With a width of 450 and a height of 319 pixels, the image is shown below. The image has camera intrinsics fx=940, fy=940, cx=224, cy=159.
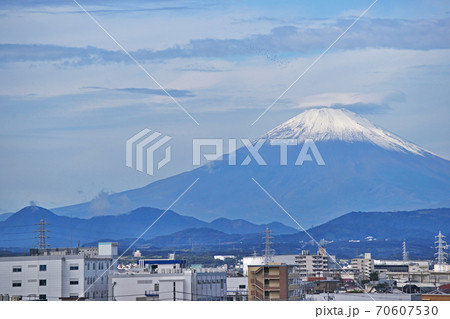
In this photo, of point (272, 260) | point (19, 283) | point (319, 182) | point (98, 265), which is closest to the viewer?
point (19, 283)

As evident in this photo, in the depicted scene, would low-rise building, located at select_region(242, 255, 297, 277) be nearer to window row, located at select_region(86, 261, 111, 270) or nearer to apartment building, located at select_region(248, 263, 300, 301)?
window row, located at select_region(86, 261, 111, 270)

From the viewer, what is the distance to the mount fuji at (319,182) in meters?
49.4

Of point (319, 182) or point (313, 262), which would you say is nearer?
point (313, 262)

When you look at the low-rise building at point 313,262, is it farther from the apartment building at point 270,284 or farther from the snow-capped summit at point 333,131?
the apartment building at point 270,284

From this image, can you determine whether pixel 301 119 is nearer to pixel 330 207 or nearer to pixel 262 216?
pixel 262 216

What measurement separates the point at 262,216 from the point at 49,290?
4058 cm

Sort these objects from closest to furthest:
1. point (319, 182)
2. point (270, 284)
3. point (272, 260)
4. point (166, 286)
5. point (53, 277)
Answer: point (166, 286)
point (270, 284)
point (53, 277)
point (272, 260)
point (319, 182)

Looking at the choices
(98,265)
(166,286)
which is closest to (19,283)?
(98,265)

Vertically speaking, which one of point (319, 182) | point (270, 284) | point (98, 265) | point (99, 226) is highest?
point (319, 182)

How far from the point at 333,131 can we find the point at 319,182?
5388 millimetres

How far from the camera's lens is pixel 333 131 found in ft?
182

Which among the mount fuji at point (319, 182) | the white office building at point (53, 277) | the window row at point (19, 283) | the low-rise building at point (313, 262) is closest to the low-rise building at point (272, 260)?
the low-rise building at point (313, 262)

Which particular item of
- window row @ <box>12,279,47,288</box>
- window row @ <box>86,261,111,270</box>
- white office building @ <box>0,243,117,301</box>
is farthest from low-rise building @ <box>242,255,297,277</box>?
window row @ <box>12,279,47,288</box>

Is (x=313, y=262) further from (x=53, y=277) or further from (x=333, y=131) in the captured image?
(x=53, y=277)
